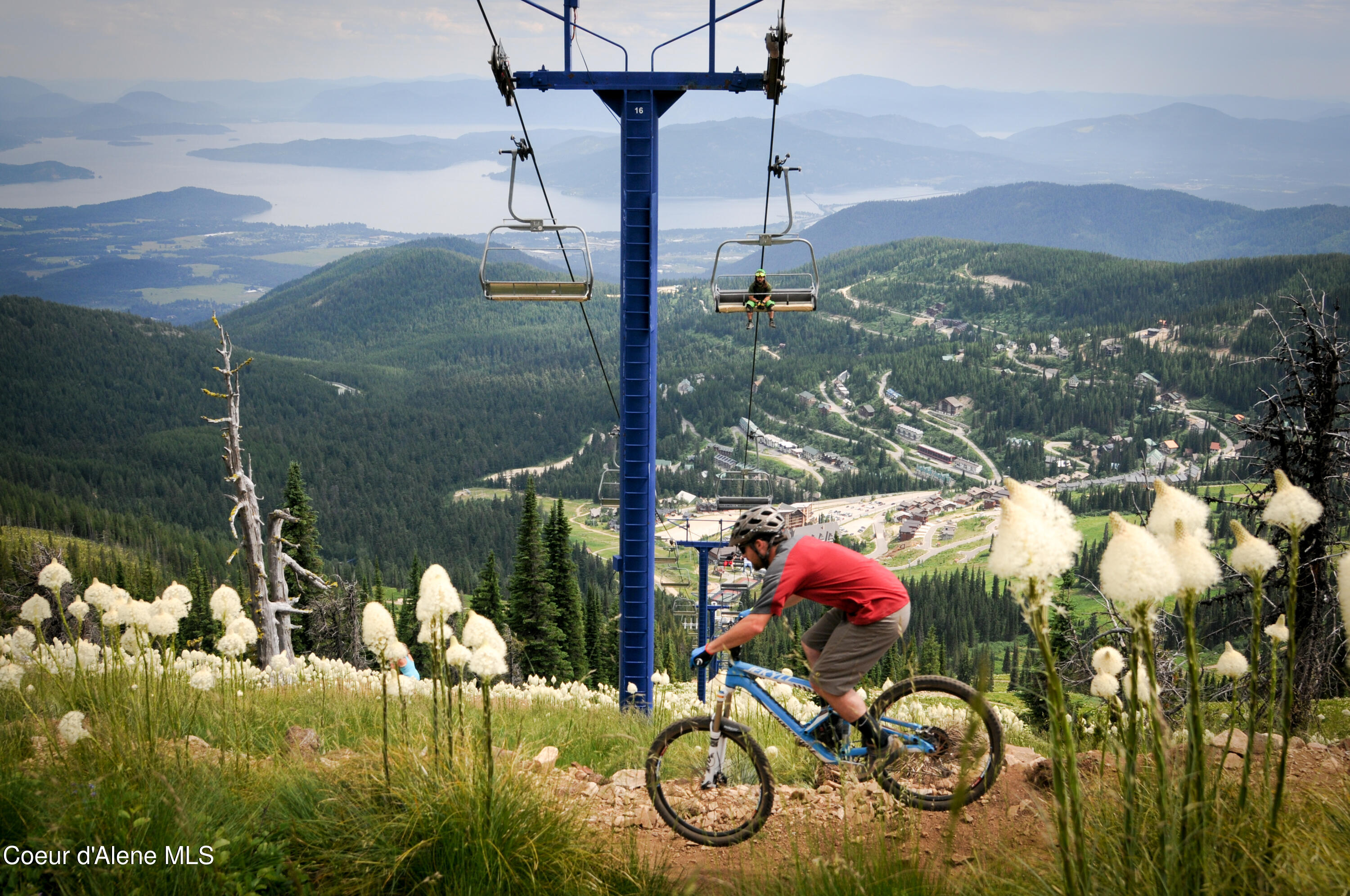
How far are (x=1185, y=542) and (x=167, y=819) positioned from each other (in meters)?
4.05

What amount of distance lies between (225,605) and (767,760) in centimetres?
327

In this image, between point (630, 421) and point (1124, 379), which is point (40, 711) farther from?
point (1124, 379)

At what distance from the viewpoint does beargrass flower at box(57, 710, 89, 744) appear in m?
4.27

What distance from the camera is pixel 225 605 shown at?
5.28 metres

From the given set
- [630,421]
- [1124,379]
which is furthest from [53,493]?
[1124,379]

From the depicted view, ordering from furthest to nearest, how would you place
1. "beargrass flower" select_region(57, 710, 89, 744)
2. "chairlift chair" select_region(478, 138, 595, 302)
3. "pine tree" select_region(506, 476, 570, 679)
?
"pine tree" select_region(506, 476, 570, 679)
"chairlift chair" select_region(478, 138, 595, 302)
"beargrass flower" select_region(57, 710, 89, 744)

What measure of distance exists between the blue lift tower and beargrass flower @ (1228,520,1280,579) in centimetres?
657

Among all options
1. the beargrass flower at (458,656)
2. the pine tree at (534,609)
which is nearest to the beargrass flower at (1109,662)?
the beargrass flower at (458,656)

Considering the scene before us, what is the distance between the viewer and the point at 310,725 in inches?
258

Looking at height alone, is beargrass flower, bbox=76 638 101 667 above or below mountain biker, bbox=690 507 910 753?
below

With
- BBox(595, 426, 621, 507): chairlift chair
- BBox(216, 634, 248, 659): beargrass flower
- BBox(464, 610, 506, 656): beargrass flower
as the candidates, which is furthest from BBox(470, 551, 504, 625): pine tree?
BBox(464, 610, 506, 656): beargrass flower

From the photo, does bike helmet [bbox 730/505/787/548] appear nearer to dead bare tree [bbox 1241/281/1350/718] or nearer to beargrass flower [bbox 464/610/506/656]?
beargrass flower [bbox 464/610/506/656]

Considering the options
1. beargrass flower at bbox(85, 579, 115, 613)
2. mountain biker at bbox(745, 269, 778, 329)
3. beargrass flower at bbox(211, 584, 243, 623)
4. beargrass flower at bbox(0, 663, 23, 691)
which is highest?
mountain biker at bbox(745, 269, 778, 329)

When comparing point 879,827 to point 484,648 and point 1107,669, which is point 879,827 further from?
point 484,648
